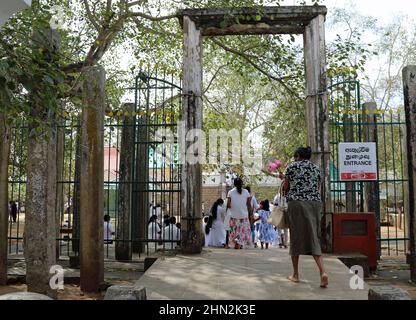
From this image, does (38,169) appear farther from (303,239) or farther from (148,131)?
(303,239)

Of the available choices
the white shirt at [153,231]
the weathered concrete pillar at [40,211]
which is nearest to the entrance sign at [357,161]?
the white shirt at [153,231]

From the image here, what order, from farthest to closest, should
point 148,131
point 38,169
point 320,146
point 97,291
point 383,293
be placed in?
point 148,131, point 320,146, point 97,291, point 38,169, point 383,293

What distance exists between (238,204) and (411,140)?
364 cm

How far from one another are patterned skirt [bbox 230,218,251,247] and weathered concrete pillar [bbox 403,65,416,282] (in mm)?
3268

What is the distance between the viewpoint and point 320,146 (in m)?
8.42

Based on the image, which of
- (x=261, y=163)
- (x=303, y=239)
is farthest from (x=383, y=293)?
(x=261, y=163)

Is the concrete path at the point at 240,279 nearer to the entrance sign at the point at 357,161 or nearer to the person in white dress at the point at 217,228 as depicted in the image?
the entrance sign at the point at 357,161

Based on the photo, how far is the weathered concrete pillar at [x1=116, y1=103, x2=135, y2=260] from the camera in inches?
442

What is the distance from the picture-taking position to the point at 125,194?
37.9 ft

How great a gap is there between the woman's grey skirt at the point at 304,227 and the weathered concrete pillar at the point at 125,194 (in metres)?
6.00

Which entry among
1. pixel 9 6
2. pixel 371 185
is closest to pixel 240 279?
pixel 9 6

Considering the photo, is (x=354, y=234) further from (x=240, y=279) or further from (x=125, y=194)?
(x=125, y=194)

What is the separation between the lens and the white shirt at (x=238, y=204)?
9641 mm

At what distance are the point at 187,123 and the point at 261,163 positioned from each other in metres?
11.2
